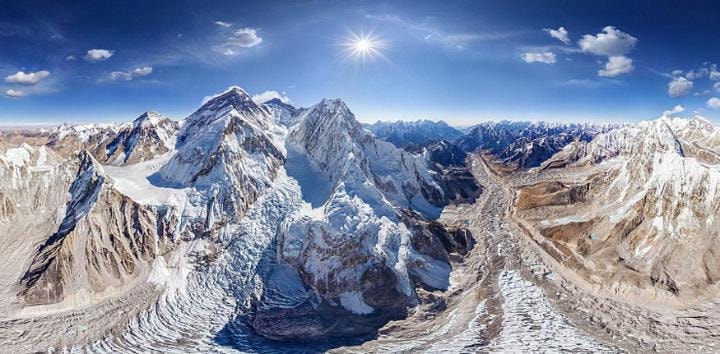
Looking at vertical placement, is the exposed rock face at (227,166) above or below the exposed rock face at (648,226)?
above

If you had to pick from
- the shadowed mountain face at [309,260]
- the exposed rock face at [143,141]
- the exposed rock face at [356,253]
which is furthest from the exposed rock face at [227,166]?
the exposed rock face at [356,253]

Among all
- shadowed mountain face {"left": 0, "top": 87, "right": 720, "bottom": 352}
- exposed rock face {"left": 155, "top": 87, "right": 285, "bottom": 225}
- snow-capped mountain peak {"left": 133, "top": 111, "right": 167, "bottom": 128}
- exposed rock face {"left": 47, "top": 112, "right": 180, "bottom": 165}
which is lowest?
shadowed mountain face {"left": 0, "top": 87, "right": 720, "bottom": 352}

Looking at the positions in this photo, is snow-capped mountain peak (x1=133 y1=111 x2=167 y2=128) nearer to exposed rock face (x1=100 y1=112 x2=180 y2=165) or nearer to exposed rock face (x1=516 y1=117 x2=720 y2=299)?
exposed rock face (x1=100 y1=112 x2=180 y2=165)

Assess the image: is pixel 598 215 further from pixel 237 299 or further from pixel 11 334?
pixel 11 334

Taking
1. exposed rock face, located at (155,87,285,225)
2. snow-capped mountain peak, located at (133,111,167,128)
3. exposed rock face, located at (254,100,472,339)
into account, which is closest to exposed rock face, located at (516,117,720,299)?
exposed rock face, located at (254,100,472,339)

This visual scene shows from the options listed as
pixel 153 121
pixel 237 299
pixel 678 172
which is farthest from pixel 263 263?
pixel 678 172

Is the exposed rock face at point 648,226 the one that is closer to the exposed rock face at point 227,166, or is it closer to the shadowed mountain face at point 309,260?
the shadowed mountain face at point 309,260
